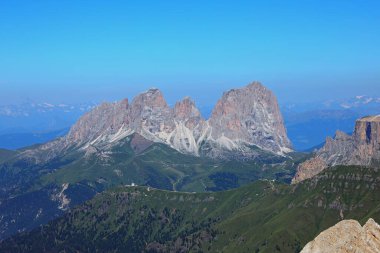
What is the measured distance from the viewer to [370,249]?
80562 millimetres

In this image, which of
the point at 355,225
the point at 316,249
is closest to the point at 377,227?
the point at 355,225

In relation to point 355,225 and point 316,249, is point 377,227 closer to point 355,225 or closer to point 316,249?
point 355,225

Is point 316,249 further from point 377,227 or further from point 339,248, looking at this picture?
point 377,227

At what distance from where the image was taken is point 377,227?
274ft

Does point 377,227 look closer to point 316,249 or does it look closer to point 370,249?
point 370,249

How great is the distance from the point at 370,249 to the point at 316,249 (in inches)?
311

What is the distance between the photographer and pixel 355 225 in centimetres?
8425

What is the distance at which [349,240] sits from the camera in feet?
270

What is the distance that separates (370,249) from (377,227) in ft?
14.6

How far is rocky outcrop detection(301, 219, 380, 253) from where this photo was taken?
81125mm

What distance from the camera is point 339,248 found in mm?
81562

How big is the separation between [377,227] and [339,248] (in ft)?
23.4

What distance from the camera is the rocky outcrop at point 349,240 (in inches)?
3194

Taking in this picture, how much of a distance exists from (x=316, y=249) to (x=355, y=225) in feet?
23.0
